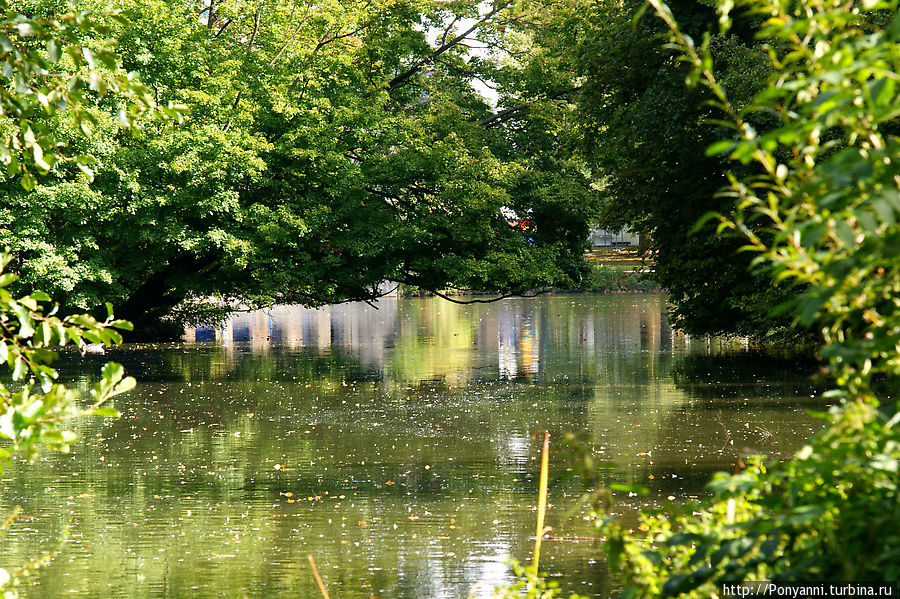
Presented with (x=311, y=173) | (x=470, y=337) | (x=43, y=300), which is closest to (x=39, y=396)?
(x=43, y=300)

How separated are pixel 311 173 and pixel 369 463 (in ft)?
51.7

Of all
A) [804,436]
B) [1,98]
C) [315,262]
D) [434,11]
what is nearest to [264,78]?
[315,262]

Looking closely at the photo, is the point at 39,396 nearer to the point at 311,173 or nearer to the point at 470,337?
the point at 311,173

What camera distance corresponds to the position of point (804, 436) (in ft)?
42.7

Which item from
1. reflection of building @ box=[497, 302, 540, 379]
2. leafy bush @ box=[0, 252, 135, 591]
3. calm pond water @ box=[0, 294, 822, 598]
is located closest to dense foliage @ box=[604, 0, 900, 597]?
leafy bush @ box=[0, 252, 135, 591]

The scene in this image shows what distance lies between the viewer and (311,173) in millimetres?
26688

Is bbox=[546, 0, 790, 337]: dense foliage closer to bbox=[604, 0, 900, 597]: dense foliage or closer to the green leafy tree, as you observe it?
the green leafy tree

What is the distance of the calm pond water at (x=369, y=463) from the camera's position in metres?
7.73

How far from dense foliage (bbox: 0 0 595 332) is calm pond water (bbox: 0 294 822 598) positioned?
2.61m

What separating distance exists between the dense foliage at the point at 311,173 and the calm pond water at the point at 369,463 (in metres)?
2.61

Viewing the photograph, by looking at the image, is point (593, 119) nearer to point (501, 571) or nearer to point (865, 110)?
point (501, 571)

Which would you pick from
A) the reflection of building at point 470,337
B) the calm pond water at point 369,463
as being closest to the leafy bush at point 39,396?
the calm pond water at point 369,463

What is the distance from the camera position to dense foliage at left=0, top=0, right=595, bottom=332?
24172 mm

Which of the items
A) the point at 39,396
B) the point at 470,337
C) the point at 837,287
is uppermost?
the point at 837,287
